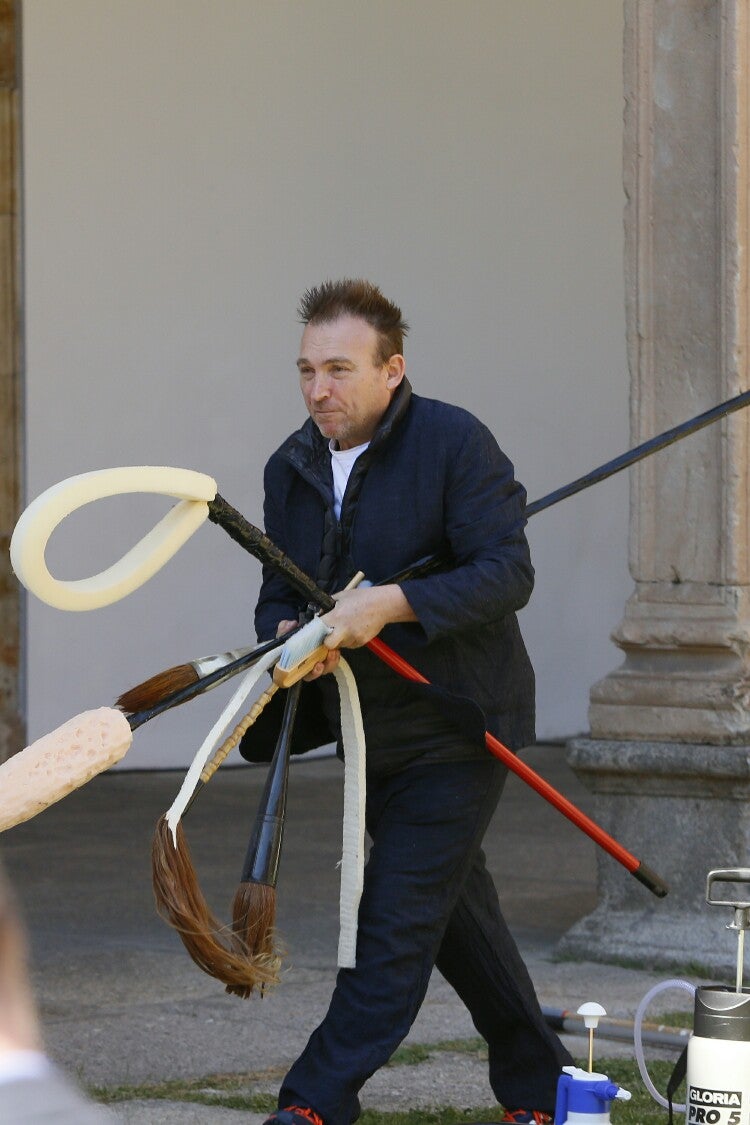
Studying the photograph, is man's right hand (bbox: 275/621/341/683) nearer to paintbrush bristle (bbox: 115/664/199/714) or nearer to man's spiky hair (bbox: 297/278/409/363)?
paintbrush bristle (bbox: 115/664/199/714)

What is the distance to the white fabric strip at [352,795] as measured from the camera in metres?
3.52

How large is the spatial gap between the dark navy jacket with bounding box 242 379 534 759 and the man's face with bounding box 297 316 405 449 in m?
0.05

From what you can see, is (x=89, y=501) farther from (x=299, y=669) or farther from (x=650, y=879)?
(x=650, y=879)

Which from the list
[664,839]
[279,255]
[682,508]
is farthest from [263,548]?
[279,255]

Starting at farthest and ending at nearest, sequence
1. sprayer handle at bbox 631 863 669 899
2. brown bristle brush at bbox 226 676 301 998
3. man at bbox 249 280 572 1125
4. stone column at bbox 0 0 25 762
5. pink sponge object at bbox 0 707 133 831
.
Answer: stone column at bbox 0 0 25 762 → sprayer handle at bbox 631 863 669 899 → man at bbox 249 280 572 1125 → brown bristle brush at bbox 226 676 301 998 → pink sponge object at bbox 0 707 133 831

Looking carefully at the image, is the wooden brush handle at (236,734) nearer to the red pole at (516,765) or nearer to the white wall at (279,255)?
the red pole at (516,765)

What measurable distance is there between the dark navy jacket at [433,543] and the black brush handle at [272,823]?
0.17 meters

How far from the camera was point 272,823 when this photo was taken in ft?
11.3

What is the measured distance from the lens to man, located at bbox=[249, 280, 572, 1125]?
3459 mm

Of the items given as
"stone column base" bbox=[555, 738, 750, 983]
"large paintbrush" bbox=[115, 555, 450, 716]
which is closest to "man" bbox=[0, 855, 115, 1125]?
"large paintbrush" bbox=[115, 555, 450, 716]

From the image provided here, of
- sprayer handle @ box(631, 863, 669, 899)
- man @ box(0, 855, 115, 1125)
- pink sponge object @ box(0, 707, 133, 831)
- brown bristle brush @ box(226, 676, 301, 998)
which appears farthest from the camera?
sprayer handle @ box(631, 863, 669, 899)

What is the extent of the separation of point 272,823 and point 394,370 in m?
0.88

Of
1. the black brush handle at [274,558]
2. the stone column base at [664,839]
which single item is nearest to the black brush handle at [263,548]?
the black brush handle at [274,558]

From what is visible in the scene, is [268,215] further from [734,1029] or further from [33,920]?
[734,1029]
